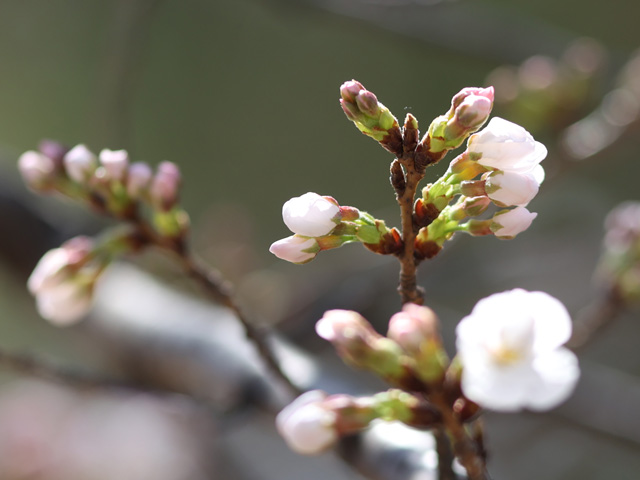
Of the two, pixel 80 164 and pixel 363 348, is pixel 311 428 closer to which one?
pixel 363 348

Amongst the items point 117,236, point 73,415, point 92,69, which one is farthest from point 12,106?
point 117,236

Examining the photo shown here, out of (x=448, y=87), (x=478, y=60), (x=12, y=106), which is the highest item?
(x=12, y=106)

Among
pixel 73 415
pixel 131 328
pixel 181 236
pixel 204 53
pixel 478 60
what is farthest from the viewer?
pixel 204 53

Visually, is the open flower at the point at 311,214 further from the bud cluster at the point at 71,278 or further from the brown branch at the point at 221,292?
the bud cluster at the point at 71,278

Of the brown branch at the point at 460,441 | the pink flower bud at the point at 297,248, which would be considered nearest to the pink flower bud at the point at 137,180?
the pink flower bud at the point at 297,248

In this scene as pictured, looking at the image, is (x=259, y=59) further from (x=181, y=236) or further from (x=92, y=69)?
(x=181, y=236)

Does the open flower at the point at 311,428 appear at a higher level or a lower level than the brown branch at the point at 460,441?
higher

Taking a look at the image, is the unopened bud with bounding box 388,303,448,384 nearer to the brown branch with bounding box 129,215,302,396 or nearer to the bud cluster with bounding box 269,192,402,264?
the bud cluster with bounding box 269,192,402,264
